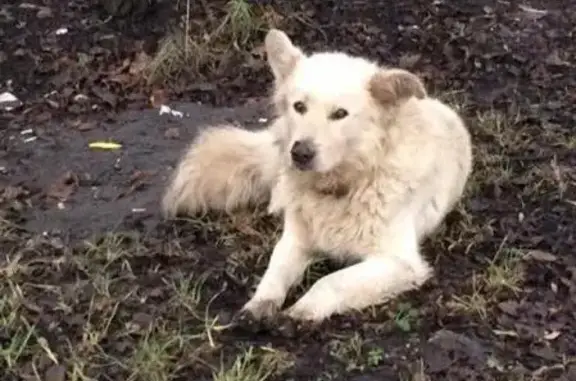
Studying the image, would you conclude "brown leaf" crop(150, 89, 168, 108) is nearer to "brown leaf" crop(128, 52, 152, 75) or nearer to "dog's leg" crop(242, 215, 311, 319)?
"brown leaf" crop(128, 52, 152, 75)

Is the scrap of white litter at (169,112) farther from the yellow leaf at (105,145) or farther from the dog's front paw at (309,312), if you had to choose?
the dog's front paw at (309,312)

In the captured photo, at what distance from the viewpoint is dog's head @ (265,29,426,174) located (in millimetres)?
4688

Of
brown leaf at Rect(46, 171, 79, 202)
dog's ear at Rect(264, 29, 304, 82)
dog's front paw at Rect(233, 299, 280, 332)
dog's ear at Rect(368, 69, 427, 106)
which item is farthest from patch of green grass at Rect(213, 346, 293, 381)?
brown leaf at Rect(46, 171, 79, 202)

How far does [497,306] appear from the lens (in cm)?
456

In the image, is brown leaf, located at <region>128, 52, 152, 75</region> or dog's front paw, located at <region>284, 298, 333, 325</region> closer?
dog's front paw, located at <region>284, 298, 333, 325</region>

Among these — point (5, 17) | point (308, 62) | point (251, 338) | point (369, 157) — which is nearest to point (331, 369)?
point (251, 338)

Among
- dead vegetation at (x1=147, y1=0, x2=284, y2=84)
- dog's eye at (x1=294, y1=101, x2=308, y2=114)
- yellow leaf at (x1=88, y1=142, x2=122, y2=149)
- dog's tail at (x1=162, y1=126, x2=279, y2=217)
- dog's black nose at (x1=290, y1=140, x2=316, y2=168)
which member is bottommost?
yellow leaf at (x1=88, y1=142, x2=122, y2=149)

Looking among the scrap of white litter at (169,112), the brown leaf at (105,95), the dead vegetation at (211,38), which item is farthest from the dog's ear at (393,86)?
the dead vegetation at (211,38)

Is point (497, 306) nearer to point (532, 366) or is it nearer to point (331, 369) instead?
point (532, 366)

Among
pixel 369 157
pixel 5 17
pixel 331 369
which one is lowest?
pixel 5 17

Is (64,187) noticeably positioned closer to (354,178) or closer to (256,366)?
(354,178)

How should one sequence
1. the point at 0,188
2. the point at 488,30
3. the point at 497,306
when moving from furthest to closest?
1. the point at 488,30
2. the point at 0,188
3. the point at 497,306

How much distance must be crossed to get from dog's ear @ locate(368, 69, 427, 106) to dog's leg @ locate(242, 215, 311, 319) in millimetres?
647

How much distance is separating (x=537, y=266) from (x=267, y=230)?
1.17 m
